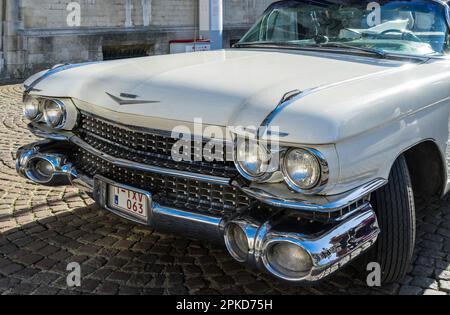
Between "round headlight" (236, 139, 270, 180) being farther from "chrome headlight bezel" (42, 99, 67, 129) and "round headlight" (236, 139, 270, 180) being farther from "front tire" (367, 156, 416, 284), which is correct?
"chrome headlight bezel" (42, 99, 67, 129)

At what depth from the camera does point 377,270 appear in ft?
10.0

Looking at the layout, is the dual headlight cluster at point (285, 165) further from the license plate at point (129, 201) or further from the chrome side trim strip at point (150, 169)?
the license plate at point (129, 201)

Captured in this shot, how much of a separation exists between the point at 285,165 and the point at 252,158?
175 mm

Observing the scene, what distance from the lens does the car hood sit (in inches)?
109

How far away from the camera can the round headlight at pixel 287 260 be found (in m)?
2.48

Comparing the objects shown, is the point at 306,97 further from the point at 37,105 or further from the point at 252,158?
the point at 37,105

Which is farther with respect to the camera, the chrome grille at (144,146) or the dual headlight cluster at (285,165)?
the chrome grille at (144,146)

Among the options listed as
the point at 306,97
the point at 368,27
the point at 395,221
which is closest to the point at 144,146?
the point at 306,97

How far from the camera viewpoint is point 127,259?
3.51 metres

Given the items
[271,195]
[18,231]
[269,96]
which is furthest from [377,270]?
[18,231]

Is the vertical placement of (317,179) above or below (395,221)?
above

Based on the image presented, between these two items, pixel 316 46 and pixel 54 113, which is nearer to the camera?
pixel 54 113

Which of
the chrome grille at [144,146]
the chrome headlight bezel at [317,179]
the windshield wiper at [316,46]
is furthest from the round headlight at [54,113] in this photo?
the chrome headlight bezel at [317,179]

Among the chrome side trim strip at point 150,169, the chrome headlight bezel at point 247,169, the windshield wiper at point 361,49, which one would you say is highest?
the windshield wiper at point 361,49
